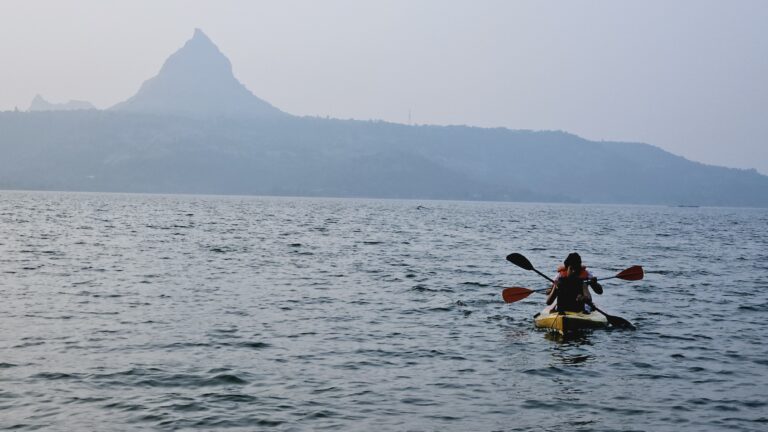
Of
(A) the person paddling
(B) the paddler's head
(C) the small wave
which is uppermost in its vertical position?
(B) the paddler's head

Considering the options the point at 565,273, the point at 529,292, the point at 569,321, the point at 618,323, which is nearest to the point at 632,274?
the point at 529,292

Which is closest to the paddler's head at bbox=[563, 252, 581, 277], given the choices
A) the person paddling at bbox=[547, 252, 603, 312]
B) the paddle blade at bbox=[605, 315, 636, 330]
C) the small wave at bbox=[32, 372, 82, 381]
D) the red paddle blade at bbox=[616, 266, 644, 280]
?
the person paddling at bbox=[547, 252, 603, 312]

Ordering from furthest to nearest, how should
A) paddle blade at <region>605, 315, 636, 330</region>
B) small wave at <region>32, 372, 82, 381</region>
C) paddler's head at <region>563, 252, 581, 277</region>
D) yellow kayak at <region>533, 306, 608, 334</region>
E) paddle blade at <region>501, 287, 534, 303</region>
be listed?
1. paddle blade at <region>501, 287, 534, 303</region>
2. paddle blade at <region>605, 315, 636, 330</region>
3. paddler's head at <region>563, 252, 581, 277</region>
4. yellow kayak at <region>533, 306, 608, 334</region>
5. small wave at <region>32, 372, 82, 381</region>

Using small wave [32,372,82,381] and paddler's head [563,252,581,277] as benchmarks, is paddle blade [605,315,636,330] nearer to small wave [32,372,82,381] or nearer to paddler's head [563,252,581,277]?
paddler's head [563,252,581,277]

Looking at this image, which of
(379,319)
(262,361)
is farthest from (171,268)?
(262,361)

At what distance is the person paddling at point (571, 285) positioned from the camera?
71.4 feet

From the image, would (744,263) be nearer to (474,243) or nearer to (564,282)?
Answer: (474,243)

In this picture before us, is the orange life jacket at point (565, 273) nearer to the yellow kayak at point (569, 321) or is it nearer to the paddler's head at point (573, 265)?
the paddler's head at point (573, 265)

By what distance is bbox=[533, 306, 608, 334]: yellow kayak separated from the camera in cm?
2119

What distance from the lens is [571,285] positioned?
21.9 metres

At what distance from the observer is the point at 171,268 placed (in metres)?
36.2

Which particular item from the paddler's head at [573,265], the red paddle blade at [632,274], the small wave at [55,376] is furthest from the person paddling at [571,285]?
the small wave at [55,376]

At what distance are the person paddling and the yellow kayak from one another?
1.12ft

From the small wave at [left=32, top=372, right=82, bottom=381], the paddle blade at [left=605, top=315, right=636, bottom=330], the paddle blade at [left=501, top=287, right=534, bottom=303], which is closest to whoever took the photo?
the small wave at [left=32, top=372, right=82, bottom=381]
